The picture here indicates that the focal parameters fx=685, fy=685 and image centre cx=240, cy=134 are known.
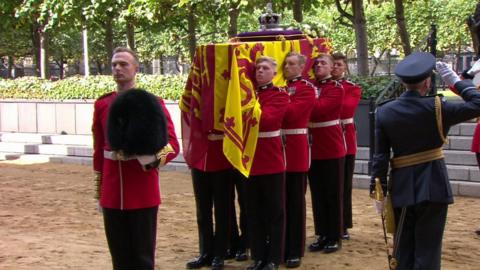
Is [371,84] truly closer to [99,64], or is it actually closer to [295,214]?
[295,214]

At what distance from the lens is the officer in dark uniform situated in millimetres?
4719

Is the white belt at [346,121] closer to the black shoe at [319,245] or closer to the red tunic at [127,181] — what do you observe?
the black shoe at [319,245]

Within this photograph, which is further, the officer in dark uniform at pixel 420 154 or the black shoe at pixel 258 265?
the black shoe at pixel 258 265

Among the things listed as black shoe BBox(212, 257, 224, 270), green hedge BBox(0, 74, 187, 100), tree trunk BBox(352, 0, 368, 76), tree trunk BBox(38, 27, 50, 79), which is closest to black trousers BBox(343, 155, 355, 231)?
black shoe BBox(212, 257, 224, 270)

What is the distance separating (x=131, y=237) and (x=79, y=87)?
14250 millimetres

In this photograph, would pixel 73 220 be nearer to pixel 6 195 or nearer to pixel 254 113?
pixel 6 195

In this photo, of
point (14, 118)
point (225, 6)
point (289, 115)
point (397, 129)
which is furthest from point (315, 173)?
point (14, 118)

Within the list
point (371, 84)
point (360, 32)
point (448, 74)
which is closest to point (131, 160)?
point (448, 74)

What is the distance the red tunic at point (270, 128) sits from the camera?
5.86 meters

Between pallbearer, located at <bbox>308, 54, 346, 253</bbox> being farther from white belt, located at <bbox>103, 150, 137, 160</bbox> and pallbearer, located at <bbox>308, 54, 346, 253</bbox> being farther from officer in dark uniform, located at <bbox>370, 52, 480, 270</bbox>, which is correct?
white belt, located at <bbox>103, 150, 137, 160</bbox>

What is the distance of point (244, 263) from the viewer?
6.64 metres

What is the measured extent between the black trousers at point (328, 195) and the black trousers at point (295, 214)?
540 millimetres

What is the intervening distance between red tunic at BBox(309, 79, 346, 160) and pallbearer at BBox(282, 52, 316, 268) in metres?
0.42

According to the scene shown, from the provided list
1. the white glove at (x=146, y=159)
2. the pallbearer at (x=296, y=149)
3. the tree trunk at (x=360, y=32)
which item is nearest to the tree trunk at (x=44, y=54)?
the tree trunk at (x=360, y=32)
